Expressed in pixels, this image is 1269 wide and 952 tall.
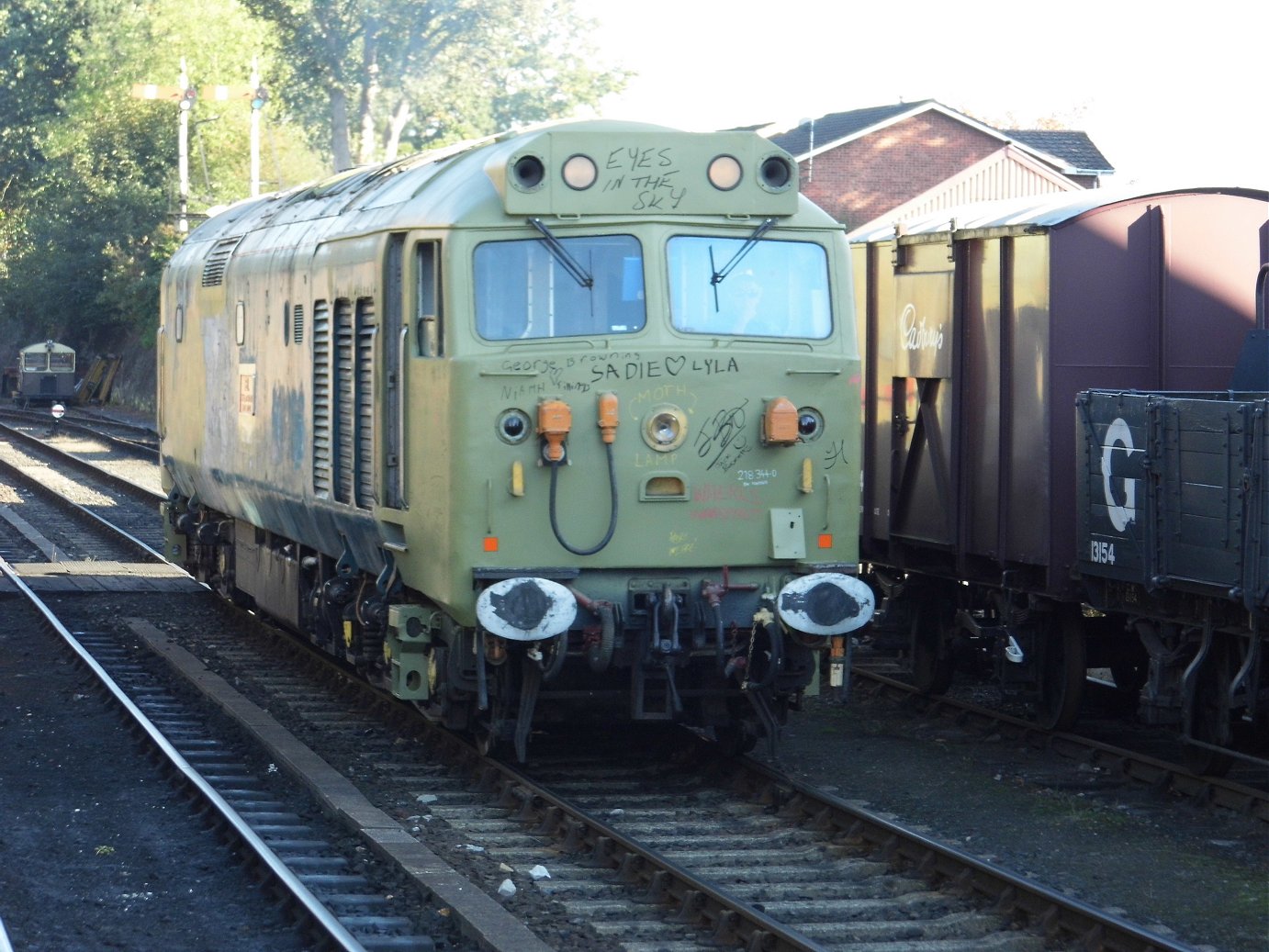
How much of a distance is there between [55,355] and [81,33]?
12990 mm

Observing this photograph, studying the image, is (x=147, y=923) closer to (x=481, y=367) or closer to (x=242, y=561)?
(x=481, y=367)

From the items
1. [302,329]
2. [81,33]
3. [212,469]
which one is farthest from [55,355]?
[302,329]

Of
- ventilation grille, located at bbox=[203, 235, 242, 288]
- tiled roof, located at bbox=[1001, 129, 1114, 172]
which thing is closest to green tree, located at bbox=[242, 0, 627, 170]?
tiled roof, located at bbox=[1001, 129, 1114, 172]

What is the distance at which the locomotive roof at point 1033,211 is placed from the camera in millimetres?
10438

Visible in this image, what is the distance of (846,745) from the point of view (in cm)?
1065

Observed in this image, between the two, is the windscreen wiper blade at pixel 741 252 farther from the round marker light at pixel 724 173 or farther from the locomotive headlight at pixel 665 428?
the locomotive headlight at pixel 665 428

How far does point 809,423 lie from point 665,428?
0.77m

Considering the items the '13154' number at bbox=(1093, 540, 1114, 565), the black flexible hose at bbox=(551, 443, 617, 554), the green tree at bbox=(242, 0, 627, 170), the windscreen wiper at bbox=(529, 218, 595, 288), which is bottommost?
the '13154' number at bbox=(1093, 540, 1114, 565)

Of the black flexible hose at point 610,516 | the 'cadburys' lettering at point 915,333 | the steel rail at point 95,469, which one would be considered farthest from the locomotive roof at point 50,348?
the black flexible hose at point 610,516

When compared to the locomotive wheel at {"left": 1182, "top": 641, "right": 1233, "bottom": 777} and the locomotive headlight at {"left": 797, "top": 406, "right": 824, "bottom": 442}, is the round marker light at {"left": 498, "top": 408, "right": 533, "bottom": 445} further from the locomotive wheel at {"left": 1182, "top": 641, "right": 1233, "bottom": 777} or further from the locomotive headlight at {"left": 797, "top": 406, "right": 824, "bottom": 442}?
the locomotive wheel at {"left": 1182, "top": 641, "right": 1233, "bottom": 777}

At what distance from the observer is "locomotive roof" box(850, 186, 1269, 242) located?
10438 mm

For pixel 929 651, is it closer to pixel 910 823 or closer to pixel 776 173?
pixel 910 823

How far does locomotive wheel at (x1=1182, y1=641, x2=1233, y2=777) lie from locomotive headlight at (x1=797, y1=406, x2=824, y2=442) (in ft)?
7.87

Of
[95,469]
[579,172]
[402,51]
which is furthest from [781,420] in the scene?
[402,51]
